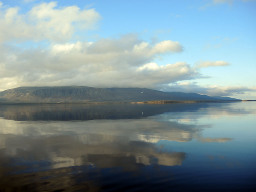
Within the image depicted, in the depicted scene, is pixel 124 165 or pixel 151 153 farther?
pixel 151 153

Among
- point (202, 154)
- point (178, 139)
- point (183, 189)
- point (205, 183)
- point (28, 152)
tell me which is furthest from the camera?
point (178, 139)

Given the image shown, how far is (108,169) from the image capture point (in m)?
17.2

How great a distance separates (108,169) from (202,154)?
395 inches

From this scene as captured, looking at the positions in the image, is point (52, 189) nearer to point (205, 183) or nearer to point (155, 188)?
point (155, 188)

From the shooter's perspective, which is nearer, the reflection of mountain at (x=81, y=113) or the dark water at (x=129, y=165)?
the dark water at (x=129, y=165)

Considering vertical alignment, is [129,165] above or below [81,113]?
below

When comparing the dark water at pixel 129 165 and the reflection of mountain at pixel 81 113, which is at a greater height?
the reflection of mountain at pixel 81 113

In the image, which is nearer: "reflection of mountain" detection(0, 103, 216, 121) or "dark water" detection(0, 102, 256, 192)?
"dark water" detection(0, 102, 256, 192)

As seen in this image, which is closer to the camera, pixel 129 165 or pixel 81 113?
pixel 129 165

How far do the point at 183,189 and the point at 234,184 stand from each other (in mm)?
3683

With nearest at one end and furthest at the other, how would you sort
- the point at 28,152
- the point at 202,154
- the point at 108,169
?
1. the point at 108,169
2. the point at 202,154
3. the point at 28,152

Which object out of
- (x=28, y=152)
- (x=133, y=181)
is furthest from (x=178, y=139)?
(x=28, y=152)

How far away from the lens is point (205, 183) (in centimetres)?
1460

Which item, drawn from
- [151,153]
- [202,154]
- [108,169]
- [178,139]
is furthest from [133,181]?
[178,139]
